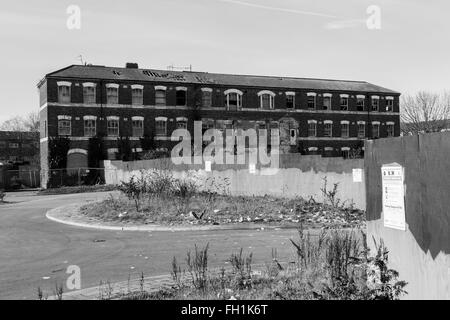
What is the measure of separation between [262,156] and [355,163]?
20.2 ft

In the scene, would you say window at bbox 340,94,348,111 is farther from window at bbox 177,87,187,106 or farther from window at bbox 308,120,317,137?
window at bbox 177,87,187,106

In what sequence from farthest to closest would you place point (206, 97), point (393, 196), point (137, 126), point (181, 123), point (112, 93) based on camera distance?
point (206, 97) < point (181, 123) < point (137, 126) < point (112, 93) < point (393, 196)

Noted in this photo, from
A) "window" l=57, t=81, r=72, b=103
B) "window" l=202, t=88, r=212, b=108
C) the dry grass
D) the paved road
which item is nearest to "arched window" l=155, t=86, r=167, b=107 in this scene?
"window" l=202, t=88, r=212, b=108

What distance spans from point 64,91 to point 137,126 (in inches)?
308

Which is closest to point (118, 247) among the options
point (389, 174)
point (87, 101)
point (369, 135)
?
point (389, 174)

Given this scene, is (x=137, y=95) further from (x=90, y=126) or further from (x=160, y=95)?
(x=90, y=126)

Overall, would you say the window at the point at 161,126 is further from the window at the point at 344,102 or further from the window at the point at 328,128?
the window at the point at 344,102

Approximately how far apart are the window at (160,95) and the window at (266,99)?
1091cm

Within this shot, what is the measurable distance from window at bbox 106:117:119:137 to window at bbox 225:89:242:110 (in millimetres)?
12229

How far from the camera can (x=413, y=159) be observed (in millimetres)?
5559

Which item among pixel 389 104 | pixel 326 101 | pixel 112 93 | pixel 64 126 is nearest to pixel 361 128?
pixel 389 104

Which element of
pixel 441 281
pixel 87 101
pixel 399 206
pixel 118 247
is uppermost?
pixel 87 101

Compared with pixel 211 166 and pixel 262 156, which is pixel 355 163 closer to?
pixel 262 156

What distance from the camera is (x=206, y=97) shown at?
57.1 m
